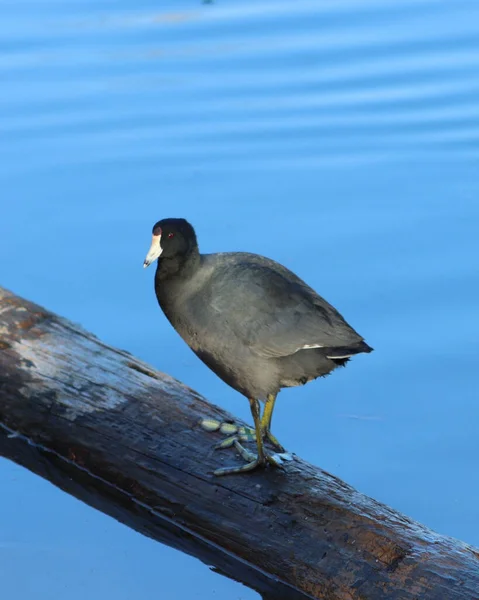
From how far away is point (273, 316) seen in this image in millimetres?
3350

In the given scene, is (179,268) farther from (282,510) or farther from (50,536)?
(50,536)

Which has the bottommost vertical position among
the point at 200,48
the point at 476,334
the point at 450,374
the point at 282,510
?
the point at 282,510

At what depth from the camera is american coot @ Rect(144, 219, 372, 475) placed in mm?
3330

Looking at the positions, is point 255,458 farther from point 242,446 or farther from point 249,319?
point 249,319

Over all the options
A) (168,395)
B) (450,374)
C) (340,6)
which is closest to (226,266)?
(168,395)

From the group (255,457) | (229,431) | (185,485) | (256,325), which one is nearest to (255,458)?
(255,457)

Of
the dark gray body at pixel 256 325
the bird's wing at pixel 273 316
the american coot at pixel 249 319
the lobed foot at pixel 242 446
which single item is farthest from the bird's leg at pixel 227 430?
the bird's wing at pixel 273 316

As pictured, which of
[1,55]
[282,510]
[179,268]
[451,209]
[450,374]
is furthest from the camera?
[1,55]

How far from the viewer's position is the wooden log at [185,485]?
300 centimetres

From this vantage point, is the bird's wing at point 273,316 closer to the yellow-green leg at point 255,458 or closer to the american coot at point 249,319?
the american coot at point 249,319

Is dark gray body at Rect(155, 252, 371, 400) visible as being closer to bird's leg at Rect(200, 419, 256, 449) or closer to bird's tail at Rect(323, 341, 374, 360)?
bird's tail at Rect(323, 341, 374, 360)

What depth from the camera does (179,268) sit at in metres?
3.46

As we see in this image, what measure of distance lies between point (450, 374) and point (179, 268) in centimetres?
157

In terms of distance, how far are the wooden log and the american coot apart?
16 centimetres
